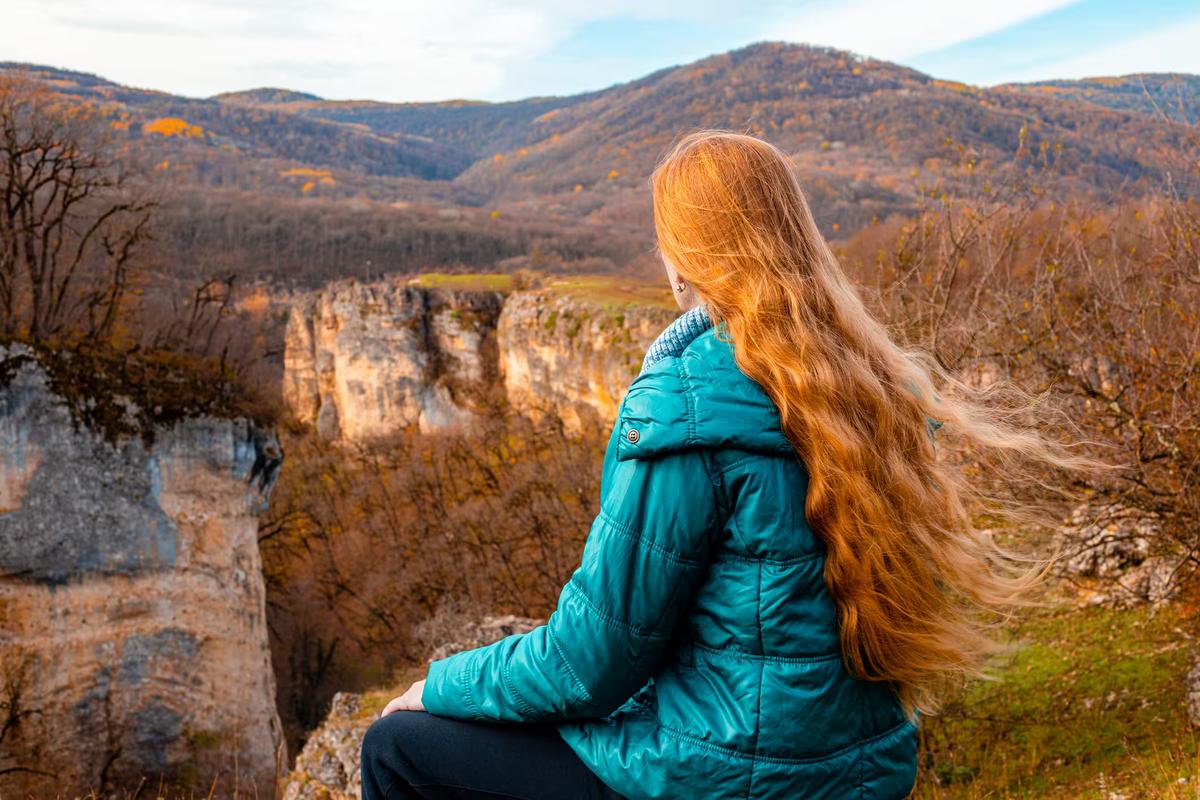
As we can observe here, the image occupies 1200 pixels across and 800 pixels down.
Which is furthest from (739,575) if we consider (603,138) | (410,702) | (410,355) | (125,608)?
(603,138)

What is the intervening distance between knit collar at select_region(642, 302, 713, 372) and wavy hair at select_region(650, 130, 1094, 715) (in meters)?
0.04

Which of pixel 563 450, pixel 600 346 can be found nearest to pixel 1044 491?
pixel 563 450

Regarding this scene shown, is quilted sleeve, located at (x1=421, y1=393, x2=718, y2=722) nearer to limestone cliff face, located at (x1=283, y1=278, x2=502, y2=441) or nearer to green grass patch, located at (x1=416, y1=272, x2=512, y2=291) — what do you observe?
limestone cliff face, located at (x1=283, y1=278, x2=502, y2=441)

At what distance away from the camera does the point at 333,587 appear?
89.4ft

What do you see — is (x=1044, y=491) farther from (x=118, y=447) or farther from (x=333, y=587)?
(x=333, y=587)

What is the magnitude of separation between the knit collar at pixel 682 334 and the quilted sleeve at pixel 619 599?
255 millimetres

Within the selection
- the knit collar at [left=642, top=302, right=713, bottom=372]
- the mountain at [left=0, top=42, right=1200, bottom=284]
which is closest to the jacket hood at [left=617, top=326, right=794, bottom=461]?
the knit collar at [left=642, top=302, right=713, bottom=372]

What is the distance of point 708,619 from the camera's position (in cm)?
174

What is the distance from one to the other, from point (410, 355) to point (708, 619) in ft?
161

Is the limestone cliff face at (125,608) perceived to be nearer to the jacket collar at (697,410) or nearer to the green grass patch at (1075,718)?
the green grass patch at (1075,718)

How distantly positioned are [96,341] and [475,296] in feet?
127

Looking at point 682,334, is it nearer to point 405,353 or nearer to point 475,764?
point 475,764

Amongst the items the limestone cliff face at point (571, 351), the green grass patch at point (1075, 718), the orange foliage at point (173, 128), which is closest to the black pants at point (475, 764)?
the green grass patch at point (1075, 718)

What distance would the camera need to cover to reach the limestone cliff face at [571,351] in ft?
118
